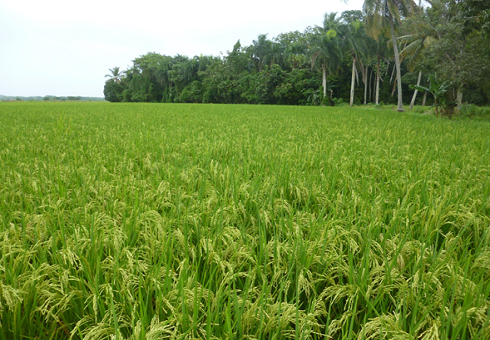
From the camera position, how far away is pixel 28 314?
100 cm

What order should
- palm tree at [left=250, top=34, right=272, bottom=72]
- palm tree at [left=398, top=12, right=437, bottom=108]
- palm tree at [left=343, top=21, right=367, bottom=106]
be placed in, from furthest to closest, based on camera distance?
palm tree at [left=250, top=34, right=272, bottom=72]
palm tree at [left=343, top=21, right=367, bottom=106]
palm tree at [left=398, top=12, right=437, bottom=108]

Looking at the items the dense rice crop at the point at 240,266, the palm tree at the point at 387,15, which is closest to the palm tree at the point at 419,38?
the palm tree at the point at 387,15

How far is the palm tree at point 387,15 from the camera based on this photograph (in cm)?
1738

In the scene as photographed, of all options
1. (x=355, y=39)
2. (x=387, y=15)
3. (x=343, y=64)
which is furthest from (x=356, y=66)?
(x=387, y=15)

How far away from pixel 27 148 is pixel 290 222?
151 inches

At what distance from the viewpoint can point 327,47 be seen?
26734 mm

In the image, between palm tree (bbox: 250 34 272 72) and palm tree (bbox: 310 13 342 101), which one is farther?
palm tree (bbox: 250 34 272 72)

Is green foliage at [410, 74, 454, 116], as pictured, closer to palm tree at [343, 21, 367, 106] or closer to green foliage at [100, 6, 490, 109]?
green foliage at [100, 6, 490, 109]

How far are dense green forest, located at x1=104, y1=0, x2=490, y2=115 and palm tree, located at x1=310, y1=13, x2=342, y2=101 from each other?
0.09 metres

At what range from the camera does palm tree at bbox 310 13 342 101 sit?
1042 inches

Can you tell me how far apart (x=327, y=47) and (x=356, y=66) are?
9.58 metres

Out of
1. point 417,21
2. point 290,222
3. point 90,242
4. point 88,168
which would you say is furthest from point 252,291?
point 417,21

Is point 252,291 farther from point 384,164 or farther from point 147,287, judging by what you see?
point 384,164

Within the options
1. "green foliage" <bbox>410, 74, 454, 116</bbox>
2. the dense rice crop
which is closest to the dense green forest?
"green foliage" <bbox>410, 74, 454, 116</bbox>
